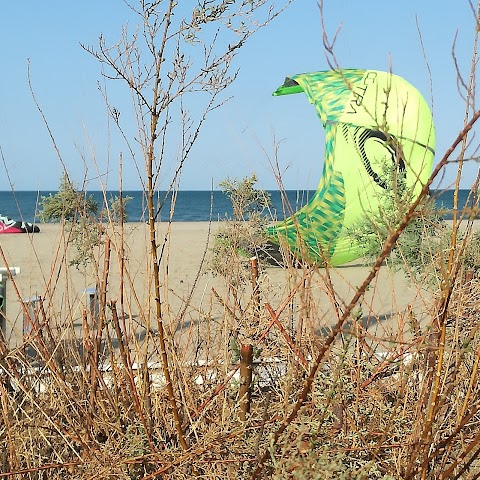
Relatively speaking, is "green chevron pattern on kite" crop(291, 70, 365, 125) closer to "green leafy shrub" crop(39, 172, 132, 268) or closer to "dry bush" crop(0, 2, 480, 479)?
"green leafy shrub" crop(39, 172, 132, 268)

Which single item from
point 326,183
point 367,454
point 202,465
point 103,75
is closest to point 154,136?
point 103,75

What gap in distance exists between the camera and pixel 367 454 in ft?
4.98

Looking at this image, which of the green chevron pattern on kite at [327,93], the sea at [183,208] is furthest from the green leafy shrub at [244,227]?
the green chevron pattern on kite at [327,93]

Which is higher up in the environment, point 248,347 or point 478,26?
point 478,26

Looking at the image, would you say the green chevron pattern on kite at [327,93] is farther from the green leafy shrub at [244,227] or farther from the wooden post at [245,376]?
the wooden post at [245,376]

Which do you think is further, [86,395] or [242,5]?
[86,395]

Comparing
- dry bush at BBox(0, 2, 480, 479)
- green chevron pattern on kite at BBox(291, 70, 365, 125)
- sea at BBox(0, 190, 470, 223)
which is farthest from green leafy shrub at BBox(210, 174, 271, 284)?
green chevron pattern on kite at BBox(291, 70, 365, 125)

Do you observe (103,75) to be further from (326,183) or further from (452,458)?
(326,183)

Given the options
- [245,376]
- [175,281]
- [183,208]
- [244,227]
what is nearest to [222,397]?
[245,376]

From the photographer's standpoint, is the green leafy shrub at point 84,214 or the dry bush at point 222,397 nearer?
the dry bush at point 222,397

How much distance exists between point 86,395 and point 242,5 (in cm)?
109

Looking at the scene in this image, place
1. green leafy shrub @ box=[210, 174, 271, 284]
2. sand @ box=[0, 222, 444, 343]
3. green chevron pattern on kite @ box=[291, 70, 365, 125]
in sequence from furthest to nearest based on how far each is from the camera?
green chevron pattern on kite @ box=[291, 70, 365, 125], sand @ box=[0, 222, 444, 343], green leafy shrub @ box=[210, 174, 271, 284]

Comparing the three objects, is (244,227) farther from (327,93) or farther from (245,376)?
(327,93)

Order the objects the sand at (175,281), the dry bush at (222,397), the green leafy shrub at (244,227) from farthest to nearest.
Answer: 1. the sand at (175,281)
2. the green leafy shrub at (244,227)
3. the dry bush at (222,397)
